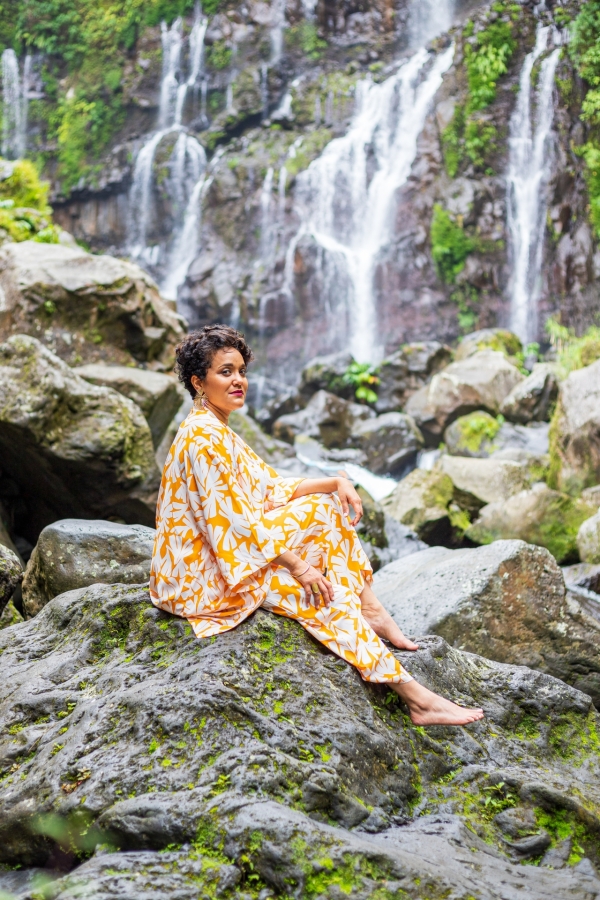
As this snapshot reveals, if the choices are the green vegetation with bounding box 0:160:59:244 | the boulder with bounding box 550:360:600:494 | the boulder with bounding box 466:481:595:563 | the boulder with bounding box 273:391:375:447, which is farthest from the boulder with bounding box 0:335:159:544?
the boulder with bounding box 273:391:375:447

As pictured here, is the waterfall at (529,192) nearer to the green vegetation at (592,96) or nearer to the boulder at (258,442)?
the green vegetation at (592,96)

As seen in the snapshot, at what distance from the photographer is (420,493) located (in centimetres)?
854

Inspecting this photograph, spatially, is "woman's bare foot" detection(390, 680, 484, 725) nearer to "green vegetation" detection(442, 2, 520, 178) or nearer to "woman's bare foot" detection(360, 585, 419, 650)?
"woman's bare foot" detection(360, 585, 419, 650)

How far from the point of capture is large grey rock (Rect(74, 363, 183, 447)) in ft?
21.8

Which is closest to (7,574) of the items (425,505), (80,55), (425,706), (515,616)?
(425,706)

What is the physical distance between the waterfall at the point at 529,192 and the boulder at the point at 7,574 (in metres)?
16.6

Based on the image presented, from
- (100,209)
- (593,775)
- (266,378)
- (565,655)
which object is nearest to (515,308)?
(266,378)

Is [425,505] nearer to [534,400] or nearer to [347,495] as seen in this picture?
[534,400]

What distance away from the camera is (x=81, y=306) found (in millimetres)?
7219

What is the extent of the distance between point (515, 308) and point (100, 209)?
14034 millimetres

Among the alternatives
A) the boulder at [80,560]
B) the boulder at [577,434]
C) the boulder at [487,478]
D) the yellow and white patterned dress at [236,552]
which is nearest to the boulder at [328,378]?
the boulder at [487,478]

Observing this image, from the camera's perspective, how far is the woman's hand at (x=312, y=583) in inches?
105

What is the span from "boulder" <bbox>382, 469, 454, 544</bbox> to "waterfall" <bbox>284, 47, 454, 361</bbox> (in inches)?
431

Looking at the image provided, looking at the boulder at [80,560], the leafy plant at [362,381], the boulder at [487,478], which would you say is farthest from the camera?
the leafy plant at [362,381]
